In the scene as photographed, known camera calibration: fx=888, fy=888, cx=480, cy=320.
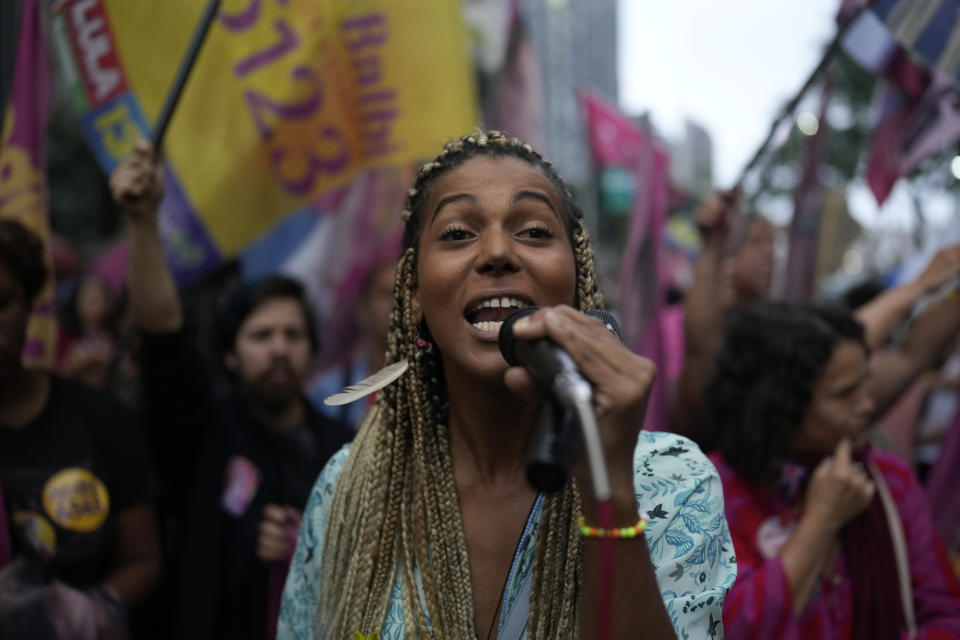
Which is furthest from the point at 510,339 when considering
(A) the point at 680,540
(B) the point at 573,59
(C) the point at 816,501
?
(B) the point at 573,59

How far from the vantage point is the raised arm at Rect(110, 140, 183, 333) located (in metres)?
2.79

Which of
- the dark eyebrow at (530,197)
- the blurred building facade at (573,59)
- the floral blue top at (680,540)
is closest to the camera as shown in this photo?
the floral blue top at (680,540)

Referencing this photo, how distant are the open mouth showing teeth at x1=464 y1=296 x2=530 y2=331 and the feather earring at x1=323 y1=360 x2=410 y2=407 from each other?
0.77ft

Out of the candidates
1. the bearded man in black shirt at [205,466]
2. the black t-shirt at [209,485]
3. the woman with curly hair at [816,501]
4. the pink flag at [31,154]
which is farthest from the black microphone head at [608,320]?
the pink flag at [31,154]

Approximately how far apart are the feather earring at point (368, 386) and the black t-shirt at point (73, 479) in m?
1.11

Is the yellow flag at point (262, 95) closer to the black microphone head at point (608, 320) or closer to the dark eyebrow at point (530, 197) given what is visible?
the dark eyebrow at point (530, 197)

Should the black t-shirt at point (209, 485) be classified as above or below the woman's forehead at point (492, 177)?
below

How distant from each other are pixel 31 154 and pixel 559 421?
9.26 feet

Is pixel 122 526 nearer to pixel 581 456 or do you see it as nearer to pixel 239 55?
pixel 581 456

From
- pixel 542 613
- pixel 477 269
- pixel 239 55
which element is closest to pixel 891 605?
pixel 542 613

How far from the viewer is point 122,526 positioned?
256cm

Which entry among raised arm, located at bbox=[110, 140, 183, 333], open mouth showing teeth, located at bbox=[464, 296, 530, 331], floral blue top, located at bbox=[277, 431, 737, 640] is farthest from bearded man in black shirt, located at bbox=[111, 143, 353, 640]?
open mouth showing teeth, located at bbox=[464, 296, 530, 331]

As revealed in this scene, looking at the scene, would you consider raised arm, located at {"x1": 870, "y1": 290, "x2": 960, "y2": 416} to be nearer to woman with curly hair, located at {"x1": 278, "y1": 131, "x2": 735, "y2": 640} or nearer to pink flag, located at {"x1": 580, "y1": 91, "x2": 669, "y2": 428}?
pink flag, located at {"x1": 580, "y1": 91, "x2": 669, "y2": 428}

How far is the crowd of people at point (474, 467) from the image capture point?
5.06ft
